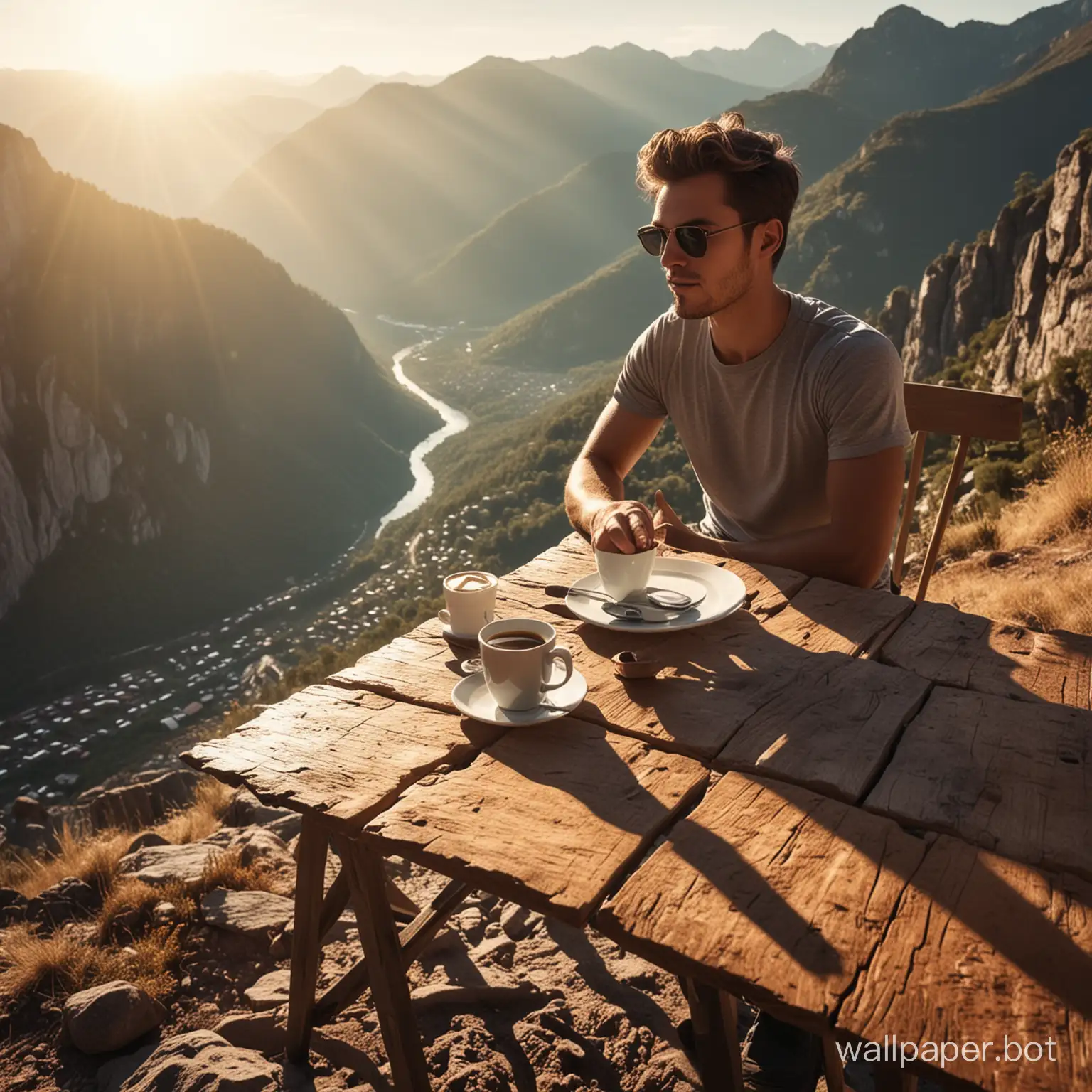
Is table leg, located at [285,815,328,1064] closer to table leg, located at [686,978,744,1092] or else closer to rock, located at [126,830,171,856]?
table leg, located at [686,978,744,1092]

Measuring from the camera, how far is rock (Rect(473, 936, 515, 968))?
3.77 m

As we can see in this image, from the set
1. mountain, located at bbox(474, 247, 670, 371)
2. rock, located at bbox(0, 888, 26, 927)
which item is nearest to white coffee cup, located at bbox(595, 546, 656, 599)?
Answer: rock, located at bbox(0, 888, 26, 927)

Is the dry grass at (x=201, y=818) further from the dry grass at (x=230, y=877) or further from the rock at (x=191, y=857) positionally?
the dry grass at (x=230, y=877)

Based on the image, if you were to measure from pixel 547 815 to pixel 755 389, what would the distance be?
7.08ft

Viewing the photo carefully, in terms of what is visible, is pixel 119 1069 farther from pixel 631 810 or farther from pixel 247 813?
pixel 247 813

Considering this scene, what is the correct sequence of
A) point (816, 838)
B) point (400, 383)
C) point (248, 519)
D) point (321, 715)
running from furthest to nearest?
point (400, 383) → point (248, 519) → point (321, 715) → point (816, 838)

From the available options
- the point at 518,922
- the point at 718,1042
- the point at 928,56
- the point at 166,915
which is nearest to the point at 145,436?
the point at 166,915

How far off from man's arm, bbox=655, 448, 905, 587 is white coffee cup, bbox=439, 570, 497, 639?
86cm

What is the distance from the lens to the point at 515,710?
2.00m

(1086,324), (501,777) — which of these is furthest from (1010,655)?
(1086,324)

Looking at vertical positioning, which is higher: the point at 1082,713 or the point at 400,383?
the point at 1082,713

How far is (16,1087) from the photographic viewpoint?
10.6 ft

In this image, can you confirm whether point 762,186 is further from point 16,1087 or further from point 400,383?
point 400,383

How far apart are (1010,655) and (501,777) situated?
1.43 m
